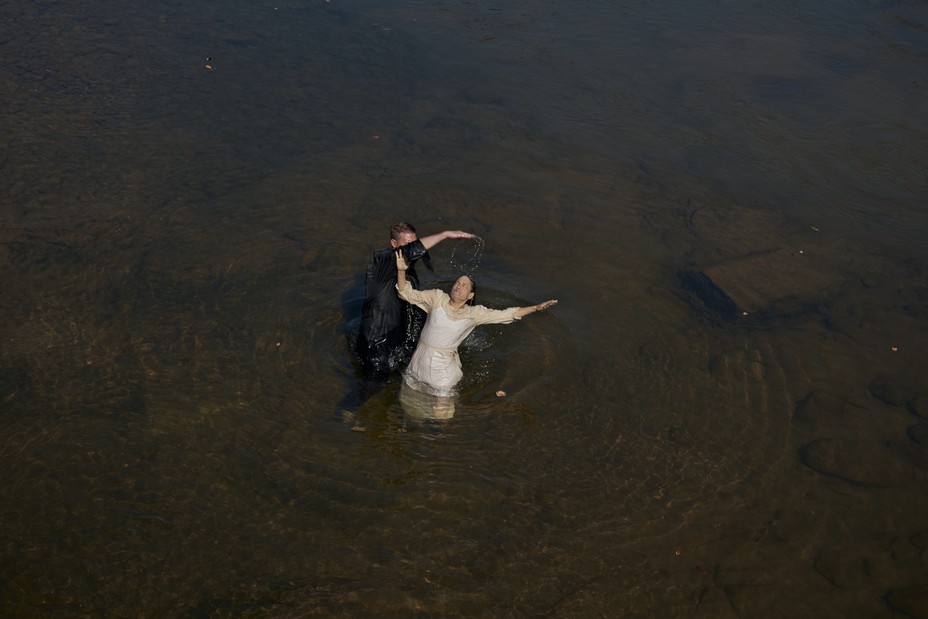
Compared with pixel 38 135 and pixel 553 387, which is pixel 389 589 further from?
pixel 38 135

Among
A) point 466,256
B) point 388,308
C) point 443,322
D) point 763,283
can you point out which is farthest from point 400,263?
point 763,283

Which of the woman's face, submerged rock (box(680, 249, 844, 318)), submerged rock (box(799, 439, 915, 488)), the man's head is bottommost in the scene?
submerged rock (box(799, 439, 915, 488))

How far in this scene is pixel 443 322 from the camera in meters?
7.25

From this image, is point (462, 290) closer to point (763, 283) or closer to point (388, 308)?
point (388, 308)

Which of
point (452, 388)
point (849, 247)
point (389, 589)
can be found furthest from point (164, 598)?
point (849, 247)

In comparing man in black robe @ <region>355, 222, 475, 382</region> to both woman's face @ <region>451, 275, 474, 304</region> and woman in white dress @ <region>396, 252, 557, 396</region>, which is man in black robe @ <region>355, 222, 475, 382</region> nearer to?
woman in white dress @ <region>396, 252, 557, 396</region>

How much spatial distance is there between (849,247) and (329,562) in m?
8.46

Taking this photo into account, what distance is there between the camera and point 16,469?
22.2ft

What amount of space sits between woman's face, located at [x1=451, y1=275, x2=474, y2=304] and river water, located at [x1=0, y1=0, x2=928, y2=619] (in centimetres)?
140

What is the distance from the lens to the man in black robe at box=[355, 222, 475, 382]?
760 cm

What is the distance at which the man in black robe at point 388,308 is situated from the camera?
760 cm

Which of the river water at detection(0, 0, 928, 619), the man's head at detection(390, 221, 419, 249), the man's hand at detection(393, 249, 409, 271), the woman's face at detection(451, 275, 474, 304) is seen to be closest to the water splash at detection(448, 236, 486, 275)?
the river water at detection(0, 0, 928, 619)

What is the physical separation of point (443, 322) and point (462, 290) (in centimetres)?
45

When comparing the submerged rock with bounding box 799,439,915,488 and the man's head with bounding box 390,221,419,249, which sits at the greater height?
the man's head with bounding box 390,221,419,249
